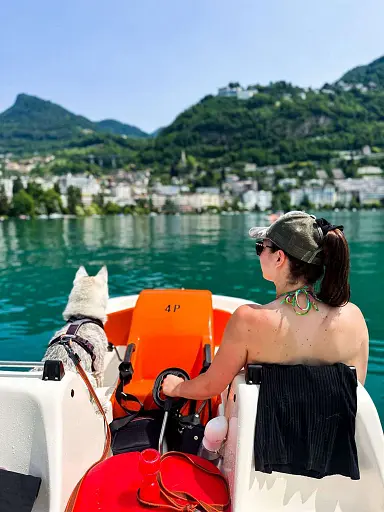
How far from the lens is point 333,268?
5.86 feet

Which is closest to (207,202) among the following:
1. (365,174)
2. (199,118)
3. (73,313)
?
(365,174)

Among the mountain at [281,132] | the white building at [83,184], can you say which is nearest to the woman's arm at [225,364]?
the white building at [83,184]

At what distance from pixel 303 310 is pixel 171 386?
39.0 inches

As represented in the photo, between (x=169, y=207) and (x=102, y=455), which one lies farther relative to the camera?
(x=169, y=207)

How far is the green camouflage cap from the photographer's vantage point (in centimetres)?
179

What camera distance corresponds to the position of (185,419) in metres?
2.80

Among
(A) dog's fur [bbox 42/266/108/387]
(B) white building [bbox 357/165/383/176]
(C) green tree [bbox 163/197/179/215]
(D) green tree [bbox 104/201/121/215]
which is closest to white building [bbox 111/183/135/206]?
(C) green tree [bbox 163/197/179/215]

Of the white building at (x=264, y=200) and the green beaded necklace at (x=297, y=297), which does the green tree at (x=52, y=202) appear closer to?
the white building at (x=264, y=200)

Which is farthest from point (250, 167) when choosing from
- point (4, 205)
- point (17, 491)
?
point (17, 491)

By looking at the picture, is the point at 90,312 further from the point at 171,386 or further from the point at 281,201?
the point at 281,201

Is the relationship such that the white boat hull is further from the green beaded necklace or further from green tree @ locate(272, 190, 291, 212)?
green tree @ locate(272, 190, 291, 212)

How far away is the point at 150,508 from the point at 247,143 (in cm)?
19146

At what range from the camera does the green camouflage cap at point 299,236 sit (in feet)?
5.88

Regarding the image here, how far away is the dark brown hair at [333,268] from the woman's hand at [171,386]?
1.00 metres
